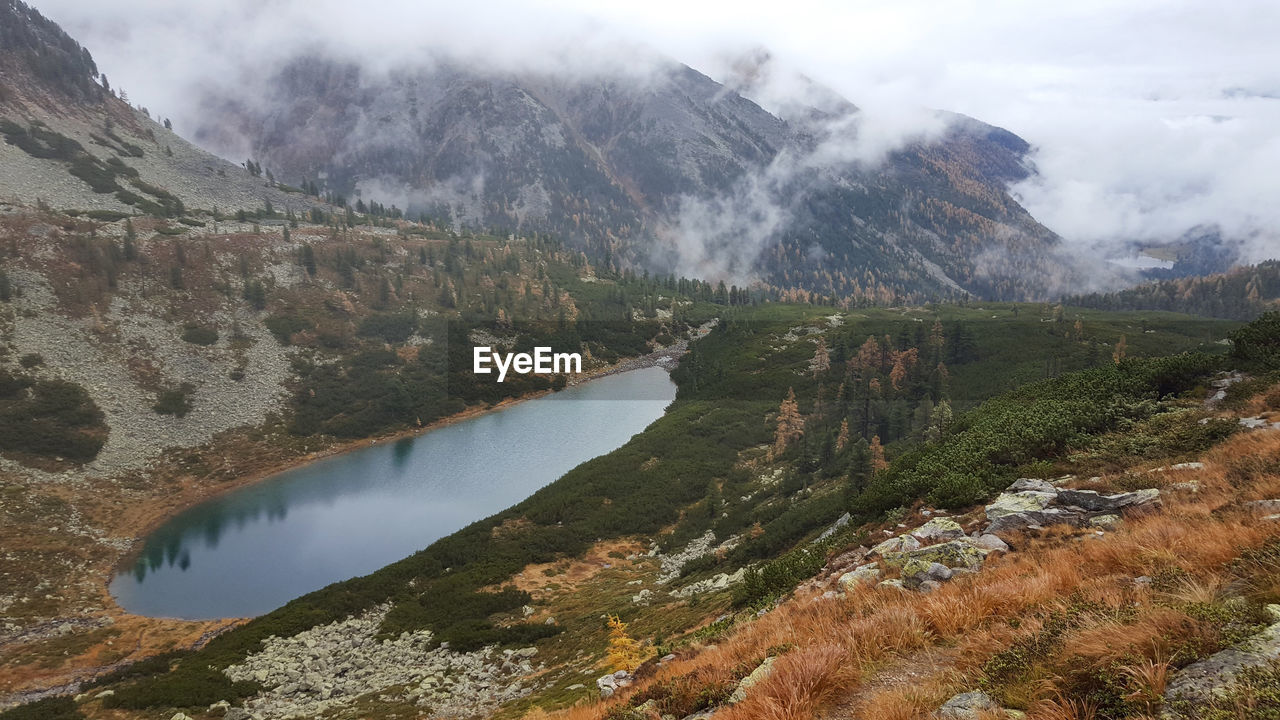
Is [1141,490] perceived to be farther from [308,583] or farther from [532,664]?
[308,583]

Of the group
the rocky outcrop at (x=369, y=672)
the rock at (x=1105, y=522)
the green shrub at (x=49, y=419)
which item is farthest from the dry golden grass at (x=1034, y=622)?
the green shrub at (x=49, y=419)

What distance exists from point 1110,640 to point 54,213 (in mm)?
161528

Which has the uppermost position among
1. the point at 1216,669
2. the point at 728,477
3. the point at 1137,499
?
the point at 1216,669

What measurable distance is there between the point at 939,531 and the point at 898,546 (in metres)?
1.18

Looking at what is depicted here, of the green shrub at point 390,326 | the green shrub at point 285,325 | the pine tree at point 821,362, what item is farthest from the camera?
the green shrub at point 390,326

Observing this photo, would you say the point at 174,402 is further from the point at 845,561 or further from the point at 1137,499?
the point at 1137,499

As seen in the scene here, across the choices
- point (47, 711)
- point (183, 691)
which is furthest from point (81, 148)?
point (183, 691)

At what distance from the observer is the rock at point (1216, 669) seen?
14.3 ft

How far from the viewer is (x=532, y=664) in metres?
30.2

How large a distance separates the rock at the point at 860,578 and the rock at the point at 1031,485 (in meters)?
5.63

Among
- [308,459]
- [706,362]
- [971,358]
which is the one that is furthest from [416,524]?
[971,358]

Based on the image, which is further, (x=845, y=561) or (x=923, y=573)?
(x=845, y=561)

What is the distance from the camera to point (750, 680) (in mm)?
7891

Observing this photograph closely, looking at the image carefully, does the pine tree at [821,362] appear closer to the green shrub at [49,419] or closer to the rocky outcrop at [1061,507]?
the rocky outcrop at [1061,507]
